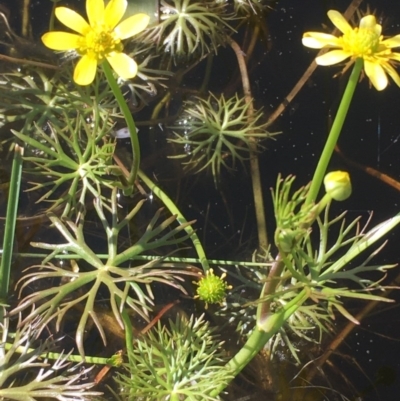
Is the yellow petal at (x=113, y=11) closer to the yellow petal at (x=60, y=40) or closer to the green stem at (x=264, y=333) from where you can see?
the yellow petal at (x=60, y=40)

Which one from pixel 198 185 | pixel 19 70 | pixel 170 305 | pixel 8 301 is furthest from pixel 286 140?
pixel 8 301

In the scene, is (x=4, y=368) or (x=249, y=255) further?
(x=249, y=255)

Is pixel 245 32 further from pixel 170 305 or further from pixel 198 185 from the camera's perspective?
pixel 170 305

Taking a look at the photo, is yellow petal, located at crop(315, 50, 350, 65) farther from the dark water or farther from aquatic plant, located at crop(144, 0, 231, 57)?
the dark water

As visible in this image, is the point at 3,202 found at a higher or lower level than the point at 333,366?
higher

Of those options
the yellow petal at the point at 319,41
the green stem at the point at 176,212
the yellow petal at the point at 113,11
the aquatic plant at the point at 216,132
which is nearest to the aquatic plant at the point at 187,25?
the aquatic plant at the point at 216,132

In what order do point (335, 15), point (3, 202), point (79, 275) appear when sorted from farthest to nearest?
point (3, 202) < point (79, 275) < point (335, 15)
